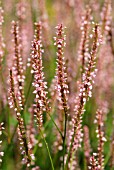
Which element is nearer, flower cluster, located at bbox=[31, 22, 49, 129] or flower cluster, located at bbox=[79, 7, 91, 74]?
flower cluster, located at bbox=[31, 22, 49, 129]

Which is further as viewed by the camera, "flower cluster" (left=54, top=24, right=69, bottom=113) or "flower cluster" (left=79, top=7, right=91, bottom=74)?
"flower cluster" (left=79, top=7, right=91, bottom=74)

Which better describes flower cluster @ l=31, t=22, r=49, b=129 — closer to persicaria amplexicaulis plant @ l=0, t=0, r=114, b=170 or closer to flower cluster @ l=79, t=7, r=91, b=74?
persicaria amplexicaulis plant @ l=0, t=0, r=114, b=170

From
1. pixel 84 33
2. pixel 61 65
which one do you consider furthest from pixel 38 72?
pixel 84 33

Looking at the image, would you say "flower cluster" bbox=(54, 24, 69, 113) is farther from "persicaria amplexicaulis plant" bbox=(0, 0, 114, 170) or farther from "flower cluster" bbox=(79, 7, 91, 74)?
"flower cluster" bbox=(79, 7, 91, 74)

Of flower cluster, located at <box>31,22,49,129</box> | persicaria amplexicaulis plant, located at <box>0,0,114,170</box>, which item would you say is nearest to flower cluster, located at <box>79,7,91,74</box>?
persicaria amplexicaulis plant, located at <box>0,0,114,170</box>

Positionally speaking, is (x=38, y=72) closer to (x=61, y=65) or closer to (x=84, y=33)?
(x=61, y=65)

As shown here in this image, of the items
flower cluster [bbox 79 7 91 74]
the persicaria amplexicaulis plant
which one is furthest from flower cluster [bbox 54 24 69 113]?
flower cluster [bbox 79 7 91 74]

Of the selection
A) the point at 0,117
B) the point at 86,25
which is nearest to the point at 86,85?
the point at 86,25

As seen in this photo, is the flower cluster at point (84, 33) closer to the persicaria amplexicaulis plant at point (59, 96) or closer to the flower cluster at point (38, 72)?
the persicaria amplexicaulis plant at point (59, 96)

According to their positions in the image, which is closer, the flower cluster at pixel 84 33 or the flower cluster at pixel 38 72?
the flower cluster at pixel 38 72

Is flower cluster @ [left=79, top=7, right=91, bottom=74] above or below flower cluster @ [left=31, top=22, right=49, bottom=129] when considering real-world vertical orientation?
above

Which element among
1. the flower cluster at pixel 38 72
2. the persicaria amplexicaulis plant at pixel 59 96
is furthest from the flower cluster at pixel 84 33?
the flower cluster at pixel 38 72

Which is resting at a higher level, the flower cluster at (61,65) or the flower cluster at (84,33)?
the flower cluster at (84,33)
